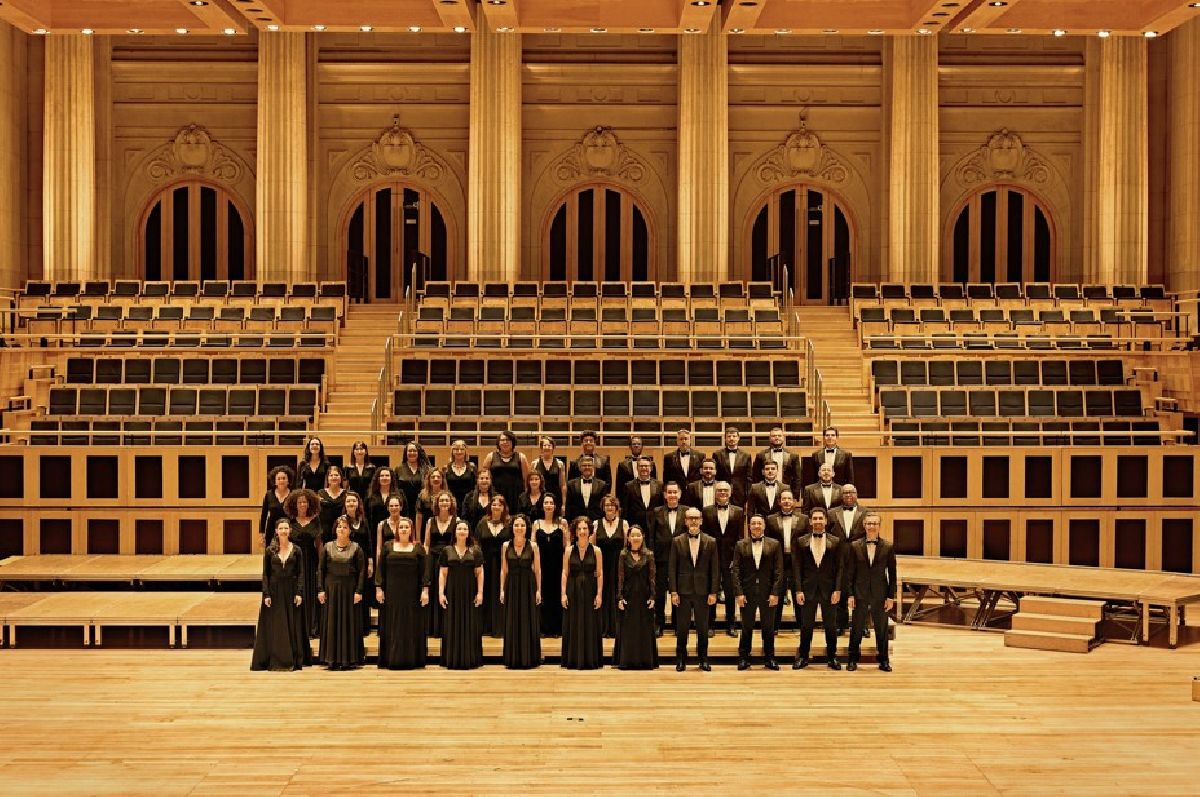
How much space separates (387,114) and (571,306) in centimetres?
485

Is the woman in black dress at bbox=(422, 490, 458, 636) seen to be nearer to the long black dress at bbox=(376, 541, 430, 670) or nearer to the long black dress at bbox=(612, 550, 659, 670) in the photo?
the long black dress at bbox=(376, 541, 430, 670)

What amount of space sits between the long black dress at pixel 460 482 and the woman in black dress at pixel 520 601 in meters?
0.84

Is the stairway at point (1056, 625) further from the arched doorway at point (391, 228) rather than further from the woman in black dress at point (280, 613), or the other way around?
the arched doorway at point (391, 228)

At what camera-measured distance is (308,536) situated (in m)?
7.96

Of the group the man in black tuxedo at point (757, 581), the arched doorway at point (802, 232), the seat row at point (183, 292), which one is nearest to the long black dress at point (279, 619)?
the man in black tuxedo at point (757, 581)

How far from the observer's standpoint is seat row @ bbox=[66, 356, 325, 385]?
12172mm

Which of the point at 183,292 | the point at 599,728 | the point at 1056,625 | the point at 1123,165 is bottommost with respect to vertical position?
the point at 599,728

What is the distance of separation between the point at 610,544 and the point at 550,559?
0.44 meters

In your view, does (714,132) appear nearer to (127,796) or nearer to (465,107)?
(465,107)

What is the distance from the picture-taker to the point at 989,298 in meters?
15.0

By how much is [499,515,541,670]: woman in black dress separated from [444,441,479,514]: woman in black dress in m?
0.79

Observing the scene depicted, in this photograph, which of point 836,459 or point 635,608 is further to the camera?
point 836,459

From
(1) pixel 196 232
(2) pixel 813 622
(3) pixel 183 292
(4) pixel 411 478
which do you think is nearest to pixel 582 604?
(2) pixel 813 622

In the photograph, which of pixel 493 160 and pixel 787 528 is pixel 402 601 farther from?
pixel 493 160
